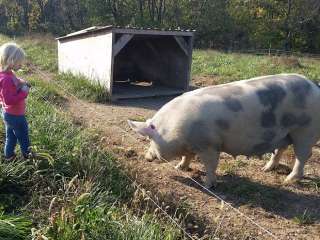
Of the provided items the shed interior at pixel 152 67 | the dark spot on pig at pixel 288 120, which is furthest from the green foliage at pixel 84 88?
the dark spot on pig at pixel 288 120

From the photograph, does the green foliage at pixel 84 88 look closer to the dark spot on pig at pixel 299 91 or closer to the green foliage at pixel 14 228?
the dark spot on pig at pixel 299 91

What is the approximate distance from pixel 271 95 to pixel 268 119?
292 millimetres

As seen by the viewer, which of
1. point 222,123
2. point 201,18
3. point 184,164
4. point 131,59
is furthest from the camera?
point 201,18

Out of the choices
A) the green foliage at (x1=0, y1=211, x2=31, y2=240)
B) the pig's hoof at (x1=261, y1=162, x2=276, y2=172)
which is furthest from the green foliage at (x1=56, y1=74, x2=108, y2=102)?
the green foliage at (x1=0, y1=211, x2=31, y2=240)

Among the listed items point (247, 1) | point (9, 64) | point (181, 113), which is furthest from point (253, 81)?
point (247, 1)

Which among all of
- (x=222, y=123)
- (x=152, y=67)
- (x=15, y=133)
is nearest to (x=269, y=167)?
(x=222, y=123)

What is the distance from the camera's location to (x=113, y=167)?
16.6ft

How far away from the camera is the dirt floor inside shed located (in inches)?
175

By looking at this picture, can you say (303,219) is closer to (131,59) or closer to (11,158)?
(11,158)

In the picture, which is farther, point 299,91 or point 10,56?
point 299,91

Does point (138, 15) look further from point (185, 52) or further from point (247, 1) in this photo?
point (185, 52)

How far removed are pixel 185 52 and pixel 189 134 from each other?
6.12m

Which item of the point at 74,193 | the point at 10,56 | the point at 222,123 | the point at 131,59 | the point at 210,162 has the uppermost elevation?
the point at 10,56

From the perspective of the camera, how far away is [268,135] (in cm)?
527
